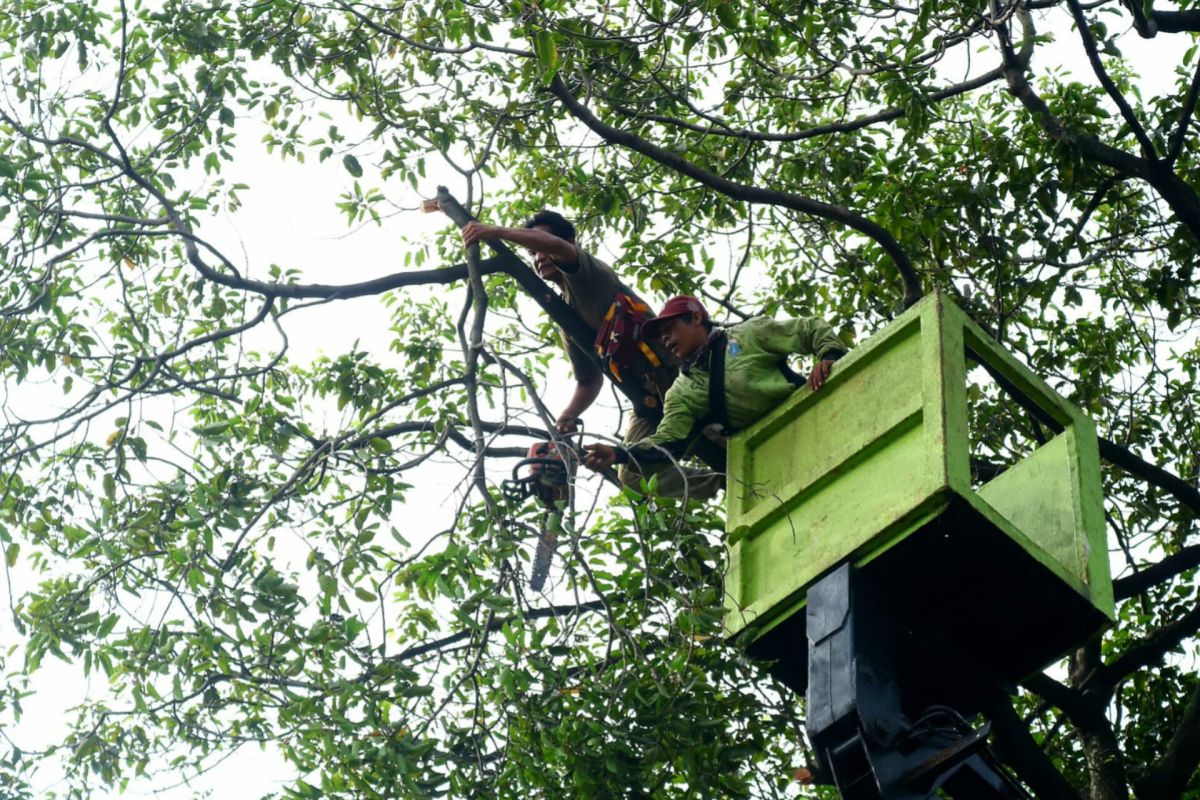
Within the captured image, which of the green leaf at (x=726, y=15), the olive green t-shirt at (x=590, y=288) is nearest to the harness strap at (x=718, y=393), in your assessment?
the olive green t-shirt at (x=590, y=288)

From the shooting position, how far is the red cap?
7375 millimetres

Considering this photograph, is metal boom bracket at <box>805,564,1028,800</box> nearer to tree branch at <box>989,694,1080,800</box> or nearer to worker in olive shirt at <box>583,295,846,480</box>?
worker in olive shirt at <box>583,295,846,480</box>

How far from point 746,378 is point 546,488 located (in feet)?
3.15

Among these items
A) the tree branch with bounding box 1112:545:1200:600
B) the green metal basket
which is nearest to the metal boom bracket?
the green metal basket

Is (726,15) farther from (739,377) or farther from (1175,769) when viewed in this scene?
(1175,769)

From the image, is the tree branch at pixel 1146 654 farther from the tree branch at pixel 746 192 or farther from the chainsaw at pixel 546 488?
the chainsaw at pixel 546 488

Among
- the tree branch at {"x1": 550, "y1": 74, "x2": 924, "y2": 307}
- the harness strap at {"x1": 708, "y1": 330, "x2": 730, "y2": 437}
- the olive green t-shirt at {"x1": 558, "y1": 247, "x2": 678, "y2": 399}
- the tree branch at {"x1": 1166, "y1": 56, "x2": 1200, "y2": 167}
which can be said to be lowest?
the harness strap at {"x1": 708, "y1": 330, "x2": 730, "y2": 437}

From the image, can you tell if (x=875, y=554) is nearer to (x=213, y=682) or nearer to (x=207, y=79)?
(x=213, y=682)

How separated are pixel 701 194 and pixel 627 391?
2.88 metres

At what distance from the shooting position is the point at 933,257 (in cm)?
1002

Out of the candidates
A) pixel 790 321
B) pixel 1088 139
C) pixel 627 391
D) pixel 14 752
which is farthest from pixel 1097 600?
pixel 14 752

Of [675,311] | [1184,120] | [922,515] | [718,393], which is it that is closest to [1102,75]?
[1184,120]

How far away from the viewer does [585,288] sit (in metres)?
7.94

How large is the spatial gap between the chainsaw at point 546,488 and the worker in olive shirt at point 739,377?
0.18m
